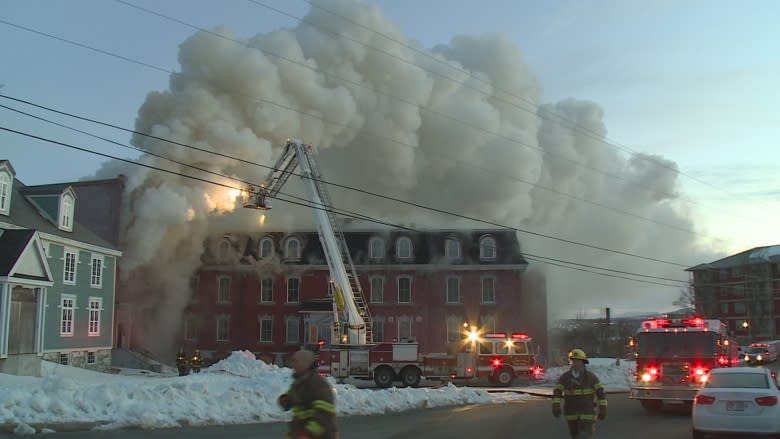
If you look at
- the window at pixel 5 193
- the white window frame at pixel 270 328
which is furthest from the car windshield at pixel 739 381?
the white window frame at pixel 270 328

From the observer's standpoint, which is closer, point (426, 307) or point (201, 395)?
point (201, 395)

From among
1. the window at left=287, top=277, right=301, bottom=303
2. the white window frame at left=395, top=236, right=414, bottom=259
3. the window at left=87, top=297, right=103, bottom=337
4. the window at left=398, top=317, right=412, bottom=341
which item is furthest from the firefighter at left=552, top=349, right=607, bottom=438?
the window at left=287, top=277, right=301, bottom=303

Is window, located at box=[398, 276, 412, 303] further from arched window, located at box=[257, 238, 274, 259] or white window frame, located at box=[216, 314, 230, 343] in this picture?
white window frame, located at box=[216, 314, 230, 343]

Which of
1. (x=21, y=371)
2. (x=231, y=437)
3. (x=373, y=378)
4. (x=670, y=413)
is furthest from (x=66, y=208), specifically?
(x=670, y=413)

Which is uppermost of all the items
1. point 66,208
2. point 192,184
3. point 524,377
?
point 192,184

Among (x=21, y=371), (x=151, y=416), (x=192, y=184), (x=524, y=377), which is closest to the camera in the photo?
(x=151, y=416)

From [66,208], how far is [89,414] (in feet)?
58.3

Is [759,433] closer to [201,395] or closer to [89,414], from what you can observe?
[201,395]

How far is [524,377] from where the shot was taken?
30859mm

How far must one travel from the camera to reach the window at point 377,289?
43.0 metres

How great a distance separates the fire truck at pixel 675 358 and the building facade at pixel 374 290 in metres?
24.2

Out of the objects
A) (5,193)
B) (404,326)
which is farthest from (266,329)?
(5,193)

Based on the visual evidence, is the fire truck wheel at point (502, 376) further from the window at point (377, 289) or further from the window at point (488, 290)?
the window at point (377, 289)

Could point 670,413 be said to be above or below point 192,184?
below
